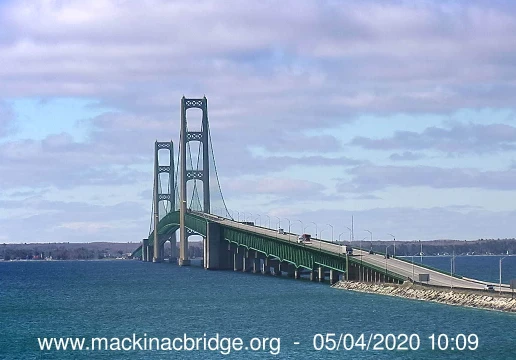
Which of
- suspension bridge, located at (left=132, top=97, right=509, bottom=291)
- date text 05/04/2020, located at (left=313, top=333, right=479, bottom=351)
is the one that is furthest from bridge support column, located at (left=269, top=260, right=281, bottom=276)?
date text 05/04/2020, located at (left=313, top=333, right=479, bottom=351)

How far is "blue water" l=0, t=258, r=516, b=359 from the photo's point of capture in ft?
220

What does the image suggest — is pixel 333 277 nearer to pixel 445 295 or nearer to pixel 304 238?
pixel 304 238

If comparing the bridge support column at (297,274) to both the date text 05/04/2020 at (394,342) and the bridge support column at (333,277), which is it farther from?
the date text 05/04/2020 at (394,342)

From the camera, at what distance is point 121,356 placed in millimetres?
66062

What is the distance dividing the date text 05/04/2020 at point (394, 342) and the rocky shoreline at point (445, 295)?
48.1 feet

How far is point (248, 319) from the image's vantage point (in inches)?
3440

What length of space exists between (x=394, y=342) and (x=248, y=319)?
19261 mm

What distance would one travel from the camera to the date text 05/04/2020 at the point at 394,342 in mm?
67625

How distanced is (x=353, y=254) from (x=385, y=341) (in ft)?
201

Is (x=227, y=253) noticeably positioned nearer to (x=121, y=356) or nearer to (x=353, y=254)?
(x=353, y=254)

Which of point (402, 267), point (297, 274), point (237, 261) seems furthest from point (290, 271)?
point (402, 267)

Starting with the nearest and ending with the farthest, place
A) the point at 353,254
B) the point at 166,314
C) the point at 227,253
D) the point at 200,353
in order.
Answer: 1. the point at 200,353
2. the point at 166,314
3. the point at 353,254
4. the point at 227,253

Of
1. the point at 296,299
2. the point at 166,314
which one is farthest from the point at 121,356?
the point at 296,299

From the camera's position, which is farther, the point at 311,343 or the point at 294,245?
the point at 294,245
